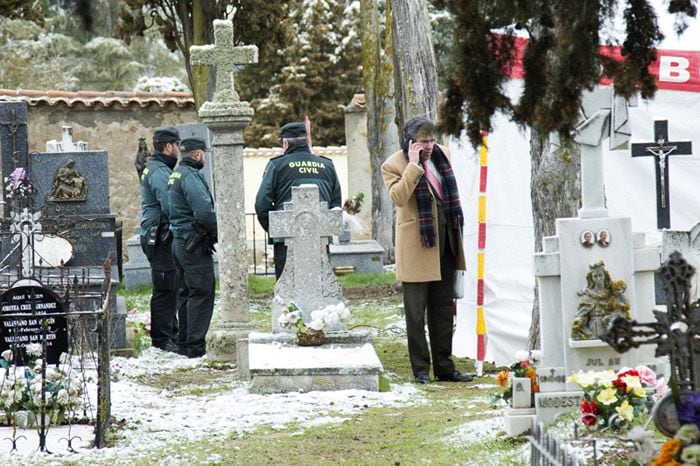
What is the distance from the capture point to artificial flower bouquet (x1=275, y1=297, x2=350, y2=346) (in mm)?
10508

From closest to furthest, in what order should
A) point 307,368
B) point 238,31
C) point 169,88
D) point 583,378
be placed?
1. point 583,378
2. point 307,368
3. point 238,31
4. point 169,88

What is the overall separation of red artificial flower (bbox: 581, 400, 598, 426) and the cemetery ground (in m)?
0.40

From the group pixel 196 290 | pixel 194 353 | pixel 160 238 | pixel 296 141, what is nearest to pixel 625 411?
pixel 296 141

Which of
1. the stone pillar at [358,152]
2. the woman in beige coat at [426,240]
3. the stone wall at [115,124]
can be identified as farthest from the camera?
the stone pillar at [358,152]

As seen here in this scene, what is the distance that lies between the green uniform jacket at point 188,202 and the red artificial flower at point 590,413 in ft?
19.9

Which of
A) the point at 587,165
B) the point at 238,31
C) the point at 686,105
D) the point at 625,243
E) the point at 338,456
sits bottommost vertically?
the point at 338,456

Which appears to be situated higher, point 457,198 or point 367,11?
point 367,11

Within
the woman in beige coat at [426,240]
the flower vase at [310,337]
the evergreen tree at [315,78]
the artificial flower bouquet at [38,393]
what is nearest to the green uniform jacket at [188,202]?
the flower vase at [310,337]

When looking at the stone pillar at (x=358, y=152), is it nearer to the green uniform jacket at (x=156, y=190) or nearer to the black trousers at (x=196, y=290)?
the green uniform jacket at (x=156, y=190)

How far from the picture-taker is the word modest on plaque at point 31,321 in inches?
338

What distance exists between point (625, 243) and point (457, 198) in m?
2.83

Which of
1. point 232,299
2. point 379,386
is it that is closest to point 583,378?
point 379,386

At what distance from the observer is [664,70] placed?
11820mm

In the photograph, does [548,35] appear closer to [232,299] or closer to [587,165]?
[587,165]
